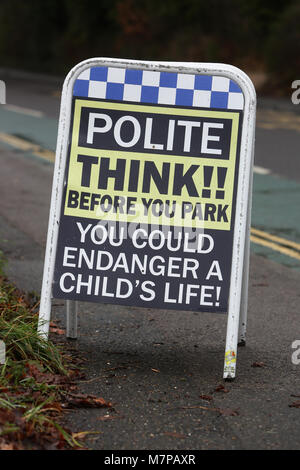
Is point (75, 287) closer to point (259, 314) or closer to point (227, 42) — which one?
point (259, 314)

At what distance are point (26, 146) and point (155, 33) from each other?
1785cm

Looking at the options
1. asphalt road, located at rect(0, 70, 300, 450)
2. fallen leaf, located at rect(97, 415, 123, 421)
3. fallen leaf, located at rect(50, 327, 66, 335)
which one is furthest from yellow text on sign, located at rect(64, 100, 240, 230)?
fallen leaf, located at rect(97, 415, 123, 421)

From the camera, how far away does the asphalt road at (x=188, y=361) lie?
399cm

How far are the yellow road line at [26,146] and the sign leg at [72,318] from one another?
847cm

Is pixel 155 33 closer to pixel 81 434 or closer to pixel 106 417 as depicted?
pixel 106 417

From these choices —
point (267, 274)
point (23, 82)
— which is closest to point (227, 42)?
point (23, 82)

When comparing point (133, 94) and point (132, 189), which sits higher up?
point (133, 94)

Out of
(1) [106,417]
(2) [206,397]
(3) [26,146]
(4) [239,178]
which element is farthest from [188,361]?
(3) [26,146]

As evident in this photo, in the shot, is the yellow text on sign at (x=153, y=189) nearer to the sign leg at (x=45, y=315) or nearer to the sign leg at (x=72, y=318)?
the sign leg at (x=45, y=315)

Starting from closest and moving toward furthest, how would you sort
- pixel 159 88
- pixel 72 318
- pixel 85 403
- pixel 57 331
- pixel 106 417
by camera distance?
1. pixel 106 417
2. pixel 85 403
3. pixel 159 88
4. pixel 72 318
5. pixel 57 331

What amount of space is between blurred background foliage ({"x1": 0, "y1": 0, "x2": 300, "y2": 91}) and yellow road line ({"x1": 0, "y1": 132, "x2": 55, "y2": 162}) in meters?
10.4

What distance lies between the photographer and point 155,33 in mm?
31797
